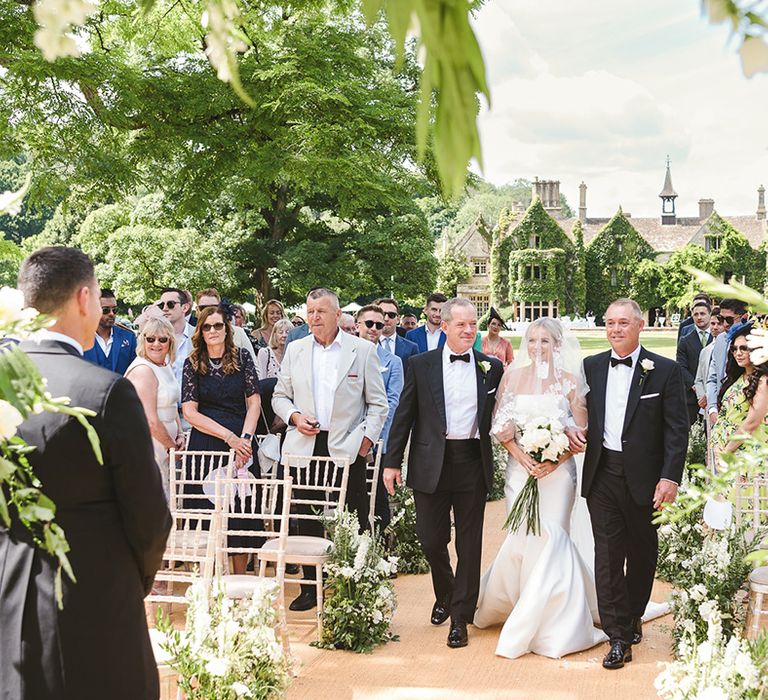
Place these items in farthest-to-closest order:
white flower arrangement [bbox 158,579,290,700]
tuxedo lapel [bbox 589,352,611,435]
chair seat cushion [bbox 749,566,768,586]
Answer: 1. tuxedo lapel [bbox 589,352,611,435]
2. chair seat cushion [bbox 749,566,768,586]
3. white flower arrangement [bbox 158,579,290,700]

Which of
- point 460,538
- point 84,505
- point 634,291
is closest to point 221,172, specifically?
point 460,538

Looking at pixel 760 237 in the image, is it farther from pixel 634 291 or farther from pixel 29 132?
pixel 29 132

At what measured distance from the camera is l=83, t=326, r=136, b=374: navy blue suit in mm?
8141

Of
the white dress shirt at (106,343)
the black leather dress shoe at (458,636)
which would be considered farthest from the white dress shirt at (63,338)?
the white dress shirt at (106,343)

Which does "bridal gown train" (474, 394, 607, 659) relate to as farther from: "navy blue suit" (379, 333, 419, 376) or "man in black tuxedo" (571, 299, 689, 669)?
"navy blue suit" (379, 333, 419, 376)

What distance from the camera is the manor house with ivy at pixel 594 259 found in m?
69.8

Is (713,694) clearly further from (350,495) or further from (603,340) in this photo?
(603,340)

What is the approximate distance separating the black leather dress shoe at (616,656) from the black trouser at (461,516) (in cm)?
96

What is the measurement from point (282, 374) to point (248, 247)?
22.7m

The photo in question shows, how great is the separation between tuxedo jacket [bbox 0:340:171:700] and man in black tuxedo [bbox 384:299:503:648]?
3701 mm

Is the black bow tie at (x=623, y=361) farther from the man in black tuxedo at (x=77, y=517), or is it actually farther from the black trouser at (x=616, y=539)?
the man in black tuxedo at (x=77, y=517)

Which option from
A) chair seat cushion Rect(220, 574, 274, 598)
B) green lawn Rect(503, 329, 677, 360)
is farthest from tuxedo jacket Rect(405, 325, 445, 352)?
green lawn Rect(503, 329, 677, 360)

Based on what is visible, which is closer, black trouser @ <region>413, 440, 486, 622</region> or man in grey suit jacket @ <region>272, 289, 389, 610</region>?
black trouser @ <region>413, 440, 486, 622</region>

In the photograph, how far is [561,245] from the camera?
235 feet
